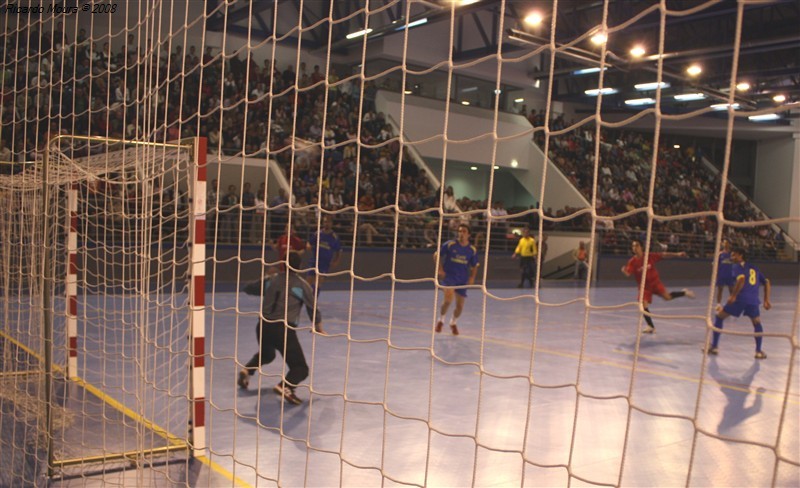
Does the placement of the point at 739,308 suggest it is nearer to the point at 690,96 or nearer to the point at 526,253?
the point at 526,253

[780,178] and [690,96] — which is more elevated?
[690,96]

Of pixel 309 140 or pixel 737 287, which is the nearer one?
pixel 737 287

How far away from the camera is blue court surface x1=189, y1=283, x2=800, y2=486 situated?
363 cm

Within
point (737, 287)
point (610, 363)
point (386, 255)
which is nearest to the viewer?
point (610, 363)

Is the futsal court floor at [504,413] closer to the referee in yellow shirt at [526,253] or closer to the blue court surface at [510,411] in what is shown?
the blue court surface at [510,411]

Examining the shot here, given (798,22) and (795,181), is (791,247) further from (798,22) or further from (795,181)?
(798,22)

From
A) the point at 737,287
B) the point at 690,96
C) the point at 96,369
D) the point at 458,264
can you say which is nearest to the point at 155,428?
the point at 96,369

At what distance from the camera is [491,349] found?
866cm

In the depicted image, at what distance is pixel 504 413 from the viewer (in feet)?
18.1

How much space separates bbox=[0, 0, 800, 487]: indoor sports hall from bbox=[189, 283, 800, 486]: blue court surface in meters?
0.04

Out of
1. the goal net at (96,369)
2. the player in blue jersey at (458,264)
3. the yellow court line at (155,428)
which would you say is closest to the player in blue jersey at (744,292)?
the player in blue jersey at (458,264)

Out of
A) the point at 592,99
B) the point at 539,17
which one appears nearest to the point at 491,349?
the point at 539,17

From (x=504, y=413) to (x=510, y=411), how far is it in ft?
0.31

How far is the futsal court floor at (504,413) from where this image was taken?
371cm
